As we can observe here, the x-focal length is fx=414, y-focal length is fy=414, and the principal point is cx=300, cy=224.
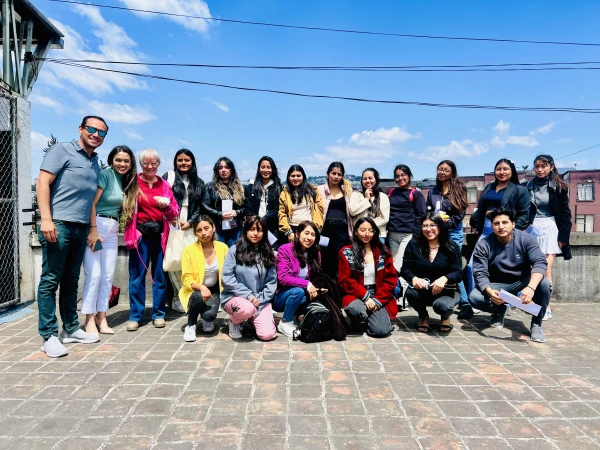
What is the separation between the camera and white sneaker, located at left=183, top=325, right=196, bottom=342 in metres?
4.34

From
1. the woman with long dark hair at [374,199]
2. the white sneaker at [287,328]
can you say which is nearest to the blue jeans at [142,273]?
the white sneaker at [287,328]

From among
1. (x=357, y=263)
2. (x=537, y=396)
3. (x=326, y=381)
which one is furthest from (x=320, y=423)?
(x=357, y=263)

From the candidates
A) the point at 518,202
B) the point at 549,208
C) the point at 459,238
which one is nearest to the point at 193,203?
the point at 459,238

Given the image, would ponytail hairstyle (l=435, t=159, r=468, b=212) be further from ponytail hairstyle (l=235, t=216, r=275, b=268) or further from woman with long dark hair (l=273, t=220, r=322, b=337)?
ponytail hairstyle (l=235, t=216, r=275, b=268)

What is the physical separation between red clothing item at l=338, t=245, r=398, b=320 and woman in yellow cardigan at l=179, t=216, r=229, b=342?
138cm

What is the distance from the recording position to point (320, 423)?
2.66m

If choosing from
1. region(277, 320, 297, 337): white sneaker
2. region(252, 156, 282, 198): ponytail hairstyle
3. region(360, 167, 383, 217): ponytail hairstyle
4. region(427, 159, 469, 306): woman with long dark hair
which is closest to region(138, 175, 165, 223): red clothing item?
region(252, 156, 282, 198): ponytail hairstyle

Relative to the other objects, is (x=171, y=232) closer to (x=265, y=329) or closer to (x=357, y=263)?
(x=265, y=329)

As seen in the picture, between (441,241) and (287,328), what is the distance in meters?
2.06

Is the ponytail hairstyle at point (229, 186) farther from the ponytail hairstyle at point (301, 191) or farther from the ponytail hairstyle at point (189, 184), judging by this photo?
the ponytail hairstyle at point (301, 191)

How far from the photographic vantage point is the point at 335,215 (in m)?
5.34

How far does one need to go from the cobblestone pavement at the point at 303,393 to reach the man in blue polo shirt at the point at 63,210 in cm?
50

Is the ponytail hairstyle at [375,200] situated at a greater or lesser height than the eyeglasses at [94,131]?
lesser

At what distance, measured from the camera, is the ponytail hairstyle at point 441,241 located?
4.78 m
